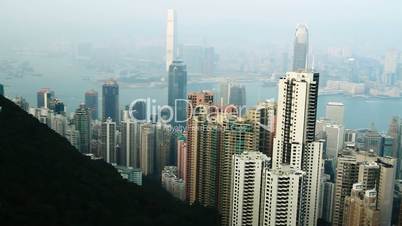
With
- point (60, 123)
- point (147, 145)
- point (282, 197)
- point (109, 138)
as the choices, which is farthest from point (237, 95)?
point (282, 197)

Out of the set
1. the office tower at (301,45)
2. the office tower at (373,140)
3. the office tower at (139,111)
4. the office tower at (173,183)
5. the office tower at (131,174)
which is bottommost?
the office tower at (173,183)

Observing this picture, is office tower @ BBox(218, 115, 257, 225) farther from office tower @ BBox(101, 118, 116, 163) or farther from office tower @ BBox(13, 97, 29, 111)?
office tower @ BBox(13, 97, 29, 111)

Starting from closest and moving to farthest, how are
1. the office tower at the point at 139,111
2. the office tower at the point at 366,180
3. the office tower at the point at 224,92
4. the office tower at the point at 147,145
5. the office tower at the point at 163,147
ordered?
the office tower at the point at 366,180 → the office tower at the point at 224,92 → the office tower at the point at 163,147 → the office tower at the point at 147,145 → the office tower at the point at 139,111

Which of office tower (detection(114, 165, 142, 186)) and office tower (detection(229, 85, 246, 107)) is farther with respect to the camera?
office tower (detection(229, 85, 246, 107))

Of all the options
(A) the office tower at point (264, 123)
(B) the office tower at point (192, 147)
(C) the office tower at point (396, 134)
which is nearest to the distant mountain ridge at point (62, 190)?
(B) the office tower at point (192, 147)

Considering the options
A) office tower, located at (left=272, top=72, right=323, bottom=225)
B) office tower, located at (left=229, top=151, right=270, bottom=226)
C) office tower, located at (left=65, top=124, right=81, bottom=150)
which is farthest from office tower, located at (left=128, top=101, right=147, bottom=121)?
office tower, located at (left=229, top=151, right=270, bottom=226)

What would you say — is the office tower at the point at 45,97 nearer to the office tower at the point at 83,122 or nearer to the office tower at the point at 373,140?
the office tower at the point at 83,122
